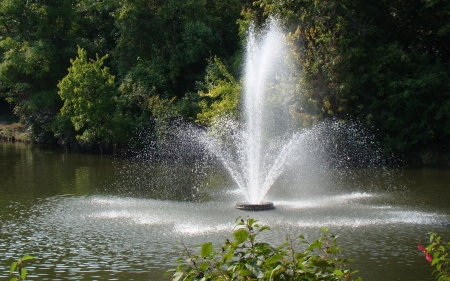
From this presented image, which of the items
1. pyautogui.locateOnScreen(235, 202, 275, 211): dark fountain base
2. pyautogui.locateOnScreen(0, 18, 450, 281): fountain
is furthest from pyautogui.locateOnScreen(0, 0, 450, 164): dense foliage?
pyautogui.locateOnScreen(235, 202, 275, 211): dark fountain base

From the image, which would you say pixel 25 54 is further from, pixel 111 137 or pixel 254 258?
pixel 254 258

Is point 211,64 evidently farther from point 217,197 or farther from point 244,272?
point 244,272

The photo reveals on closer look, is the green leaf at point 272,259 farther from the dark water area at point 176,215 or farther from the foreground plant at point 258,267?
the dark water area at point 176,215

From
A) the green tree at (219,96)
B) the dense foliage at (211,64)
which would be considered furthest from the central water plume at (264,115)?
the dense foliage at (211,64)

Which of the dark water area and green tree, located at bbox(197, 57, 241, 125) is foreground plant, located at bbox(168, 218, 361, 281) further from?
green tree, located at bbox(197, 57, 241, 125)

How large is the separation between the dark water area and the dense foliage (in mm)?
3619

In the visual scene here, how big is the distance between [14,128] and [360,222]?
3217 cm

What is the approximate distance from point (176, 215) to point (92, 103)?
1630 centimetres

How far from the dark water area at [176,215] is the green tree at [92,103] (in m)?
5.09

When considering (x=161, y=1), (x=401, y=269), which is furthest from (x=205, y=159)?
(x=401, y=269)

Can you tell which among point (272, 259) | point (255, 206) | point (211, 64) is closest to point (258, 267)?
point (272, 259)

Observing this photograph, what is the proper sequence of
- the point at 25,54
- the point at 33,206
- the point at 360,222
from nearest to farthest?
the point at 360,222 < the point at 33,206 < the point at 25,54

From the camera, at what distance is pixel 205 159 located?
93.2 ft

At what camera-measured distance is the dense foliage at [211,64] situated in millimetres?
26656
